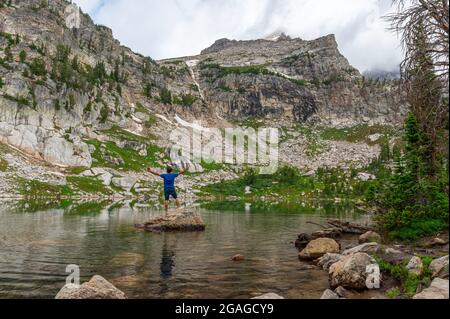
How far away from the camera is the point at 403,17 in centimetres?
1677

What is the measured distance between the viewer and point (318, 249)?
2606 cm

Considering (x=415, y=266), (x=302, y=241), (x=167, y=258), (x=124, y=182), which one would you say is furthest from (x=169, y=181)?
(x=124, y=182)

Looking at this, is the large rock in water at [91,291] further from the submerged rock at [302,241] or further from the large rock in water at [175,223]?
the large rock in water at [175,223]

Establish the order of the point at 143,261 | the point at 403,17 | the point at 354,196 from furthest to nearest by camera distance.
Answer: the point at 354,196, the point at 143,261, the point at 403,17

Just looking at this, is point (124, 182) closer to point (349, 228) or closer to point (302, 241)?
point (349, 228)

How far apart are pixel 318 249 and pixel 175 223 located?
18.6m

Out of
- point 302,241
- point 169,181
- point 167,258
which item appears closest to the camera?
point 167,258

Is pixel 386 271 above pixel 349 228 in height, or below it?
below

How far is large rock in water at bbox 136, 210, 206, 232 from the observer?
40.7m

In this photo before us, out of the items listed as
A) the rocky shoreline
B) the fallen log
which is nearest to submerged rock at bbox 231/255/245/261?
the rocky shoreline

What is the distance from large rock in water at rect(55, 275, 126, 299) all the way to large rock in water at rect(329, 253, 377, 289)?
31.4ft
